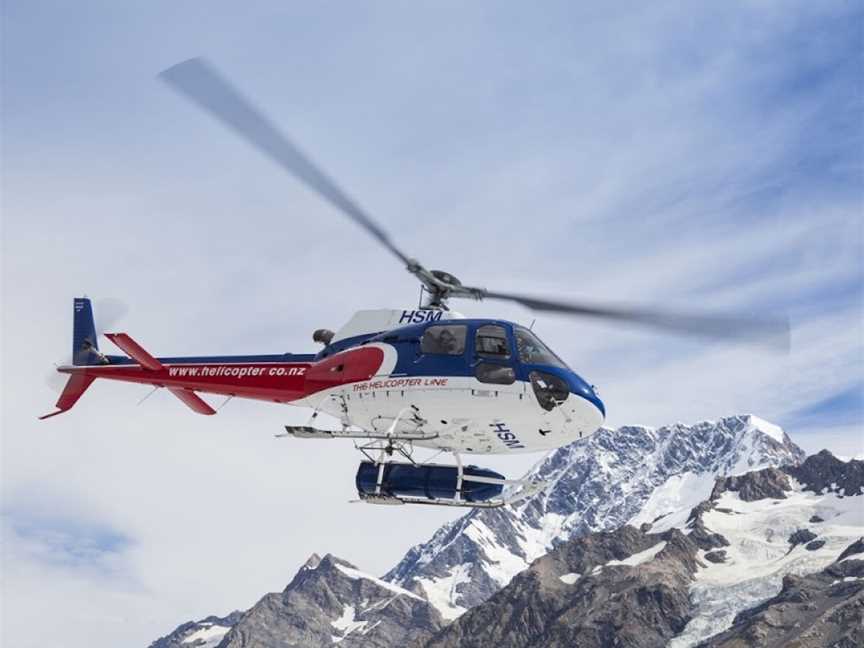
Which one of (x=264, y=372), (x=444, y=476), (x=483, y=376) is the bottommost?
(x=444, y=476)

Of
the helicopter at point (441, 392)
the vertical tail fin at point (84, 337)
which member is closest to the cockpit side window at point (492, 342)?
the helicopter at point (441, 392)

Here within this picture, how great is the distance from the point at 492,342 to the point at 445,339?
1676 mm

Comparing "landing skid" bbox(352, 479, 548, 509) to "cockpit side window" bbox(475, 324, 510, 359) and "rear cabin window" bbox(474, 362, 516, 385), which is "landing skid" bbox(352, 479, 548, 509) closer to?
"rear cabin window" bbox(474, 362, 516, 385)

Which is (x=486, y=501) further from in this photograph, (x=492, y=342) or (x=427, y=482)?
(x=492, y=342)

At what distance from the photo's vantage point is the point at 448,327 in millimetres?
35938

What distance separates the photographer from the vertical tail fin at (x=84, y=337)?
4853 centimetres

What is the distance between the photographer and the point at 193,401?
43812mm

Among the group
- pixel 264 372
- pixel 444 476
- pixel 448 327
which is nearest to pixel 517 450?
pixel 444 476

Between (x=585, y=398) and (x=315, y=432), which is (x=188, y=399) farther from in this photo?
(x=585, y=398)

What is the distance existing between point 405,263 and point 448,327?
2.56m

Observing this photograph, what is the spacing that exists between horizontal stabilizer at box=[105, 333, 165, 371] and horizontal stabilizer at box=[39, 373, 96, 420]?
5.11 meters

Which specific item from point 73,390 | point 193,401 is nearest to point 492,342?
point 193,401

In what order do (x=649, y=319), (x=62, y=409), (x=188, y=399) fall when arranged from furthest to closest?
1. (x=62, y=409)
2. (x=188, y=399)
3. (x=649, y=319)

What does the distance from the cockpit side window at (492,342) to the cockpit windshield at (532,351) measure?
454mm
